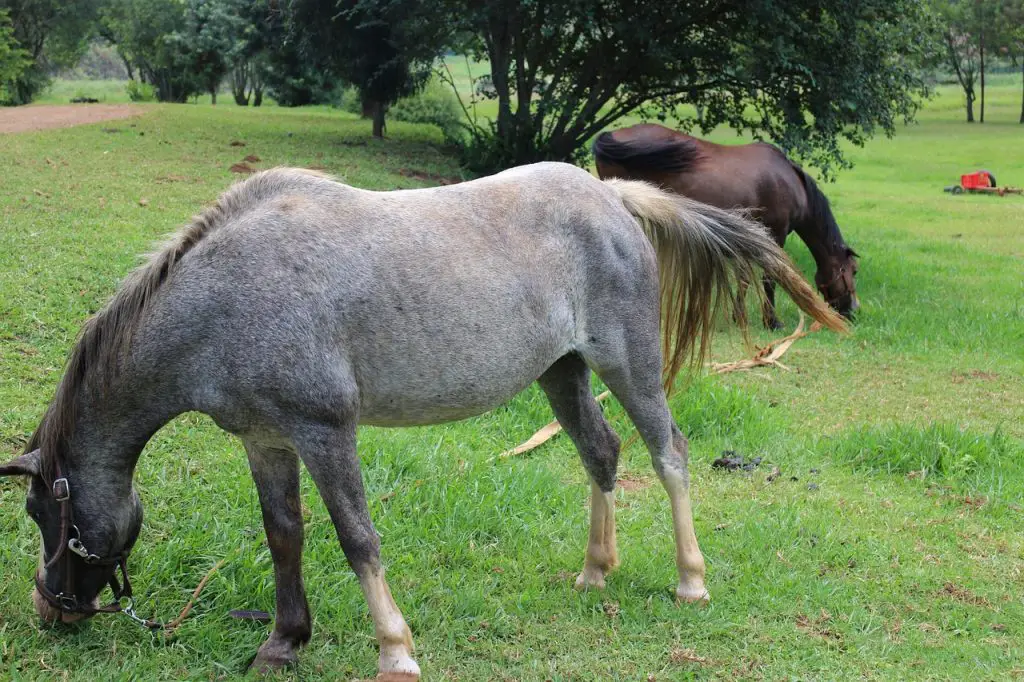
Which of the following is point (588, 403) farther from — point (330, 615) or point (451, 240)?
point (330, 615)

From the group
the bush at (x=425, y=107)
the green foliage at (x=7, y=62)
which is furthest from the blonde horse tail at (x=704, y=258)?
the green foliage at (x=7, y=62)

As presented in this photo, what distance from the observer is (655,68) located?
13.8 metres

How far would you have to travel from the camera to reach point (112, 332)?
10.7 feet

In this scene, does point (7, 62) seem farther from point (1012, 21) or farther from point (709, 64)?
point (1012, 21)

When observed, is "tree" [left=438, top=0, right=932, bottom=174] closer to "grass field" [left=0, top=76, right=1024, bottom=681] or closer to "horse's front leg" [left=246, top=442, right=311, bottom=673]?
"grass field" [left=0, top=76, right=1024, bottom=681]

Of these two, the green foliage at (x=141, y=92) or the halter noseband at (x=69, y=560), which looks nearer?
the halter noseband at (x=69, y=560)

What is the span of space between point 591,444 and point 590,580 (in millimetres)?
622

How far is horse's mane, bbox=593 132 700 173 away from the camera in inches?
364

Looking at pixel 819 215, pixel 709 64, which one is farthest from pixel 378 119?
pixel 819 215

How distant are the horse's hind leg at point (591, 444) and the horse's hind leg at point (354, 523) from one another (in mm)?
1190

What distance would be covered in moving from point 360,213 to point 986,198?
60.1 ft

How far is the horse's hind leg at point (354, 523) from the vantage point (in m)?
3.19

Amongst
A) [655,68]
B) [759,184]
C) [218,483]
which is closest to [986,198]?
[655,68]

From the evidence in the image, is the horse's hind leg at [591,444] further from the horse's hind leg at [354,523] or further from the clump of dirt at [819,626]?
the horse's hind leg at [354,523]
